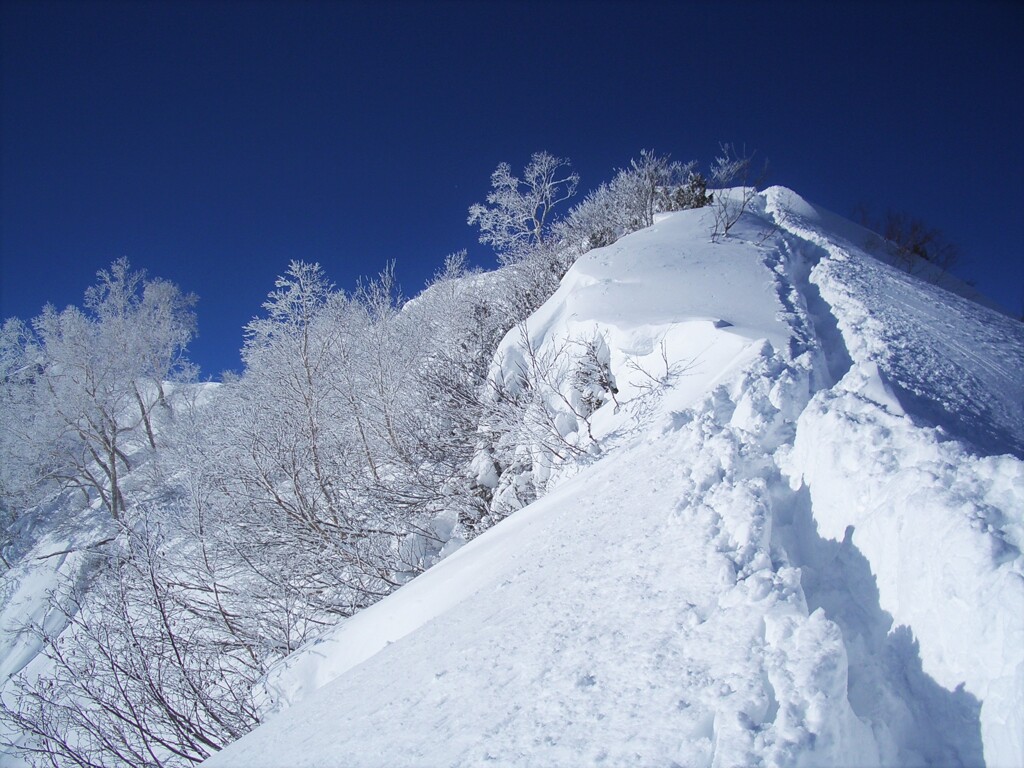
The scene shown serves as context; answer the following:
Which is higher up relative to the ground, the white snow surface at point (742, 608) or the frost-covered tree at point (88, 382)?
the frost-covered tree at point (88, 382)

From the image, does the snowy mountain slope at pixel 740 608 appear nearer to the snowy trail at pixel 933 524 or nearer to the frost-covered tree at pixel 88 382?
the snowy trail at pixel 933 524

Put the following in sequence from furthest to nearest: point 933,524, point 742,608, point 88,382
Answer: point 88,382 → point 742,608 → point 933,524

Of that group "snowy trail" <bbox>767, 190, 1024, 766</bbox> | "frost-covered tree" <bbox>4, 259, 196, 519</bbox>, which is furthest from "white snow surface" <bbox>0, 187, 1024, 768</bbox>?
"frost-covered tree" <bbox>4, 259, 196, 519</bbox>

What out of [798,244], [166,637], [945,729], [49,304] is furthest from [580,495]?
[49,304]

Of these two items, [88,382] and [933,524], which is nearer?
[933,524]

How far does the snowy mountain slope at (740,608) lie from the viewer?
5.41 feet

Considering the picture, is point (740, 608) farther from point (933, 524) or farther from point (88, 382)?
point (88, 382)

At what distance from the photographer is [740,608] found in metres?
2.12

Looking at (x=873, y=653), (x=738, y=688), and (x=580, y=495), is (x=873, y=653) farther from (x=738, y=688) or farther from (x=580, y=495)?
(x=580, y=495)

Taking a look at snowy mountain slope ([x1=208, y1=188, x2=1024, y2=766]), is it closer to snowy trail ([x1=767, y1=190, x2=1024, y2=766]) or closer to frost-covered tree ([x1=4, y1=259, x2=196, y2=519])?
snowy trail ([x1=767, y1=190, x2=1024, y2=766])

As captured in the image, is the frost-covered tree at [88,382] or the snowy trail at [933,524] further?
the frost-covered tree at [88,382]

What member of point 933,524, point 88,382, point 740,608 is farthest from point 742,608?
point 88,382

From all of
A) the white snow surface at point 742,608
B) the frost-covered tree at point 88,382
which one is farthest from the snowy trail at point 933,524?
the frost-covered tree at point 88,382

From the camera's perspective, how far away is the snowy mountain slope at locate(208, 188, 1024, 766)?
5.41 feet
